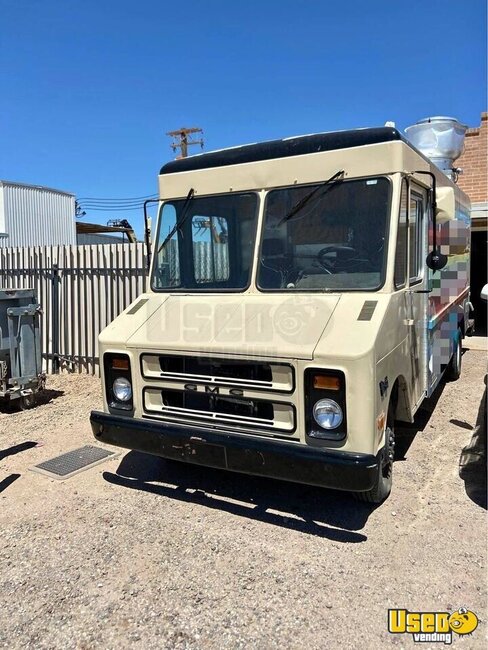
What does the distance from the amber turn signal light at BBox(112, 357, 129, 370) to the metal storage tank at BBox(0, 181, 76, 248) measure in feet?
59.4

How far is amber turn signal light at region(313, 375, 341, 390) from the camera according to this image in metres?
3.05

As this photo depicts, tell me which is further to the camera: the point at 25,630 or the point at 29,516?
the point at 29,516

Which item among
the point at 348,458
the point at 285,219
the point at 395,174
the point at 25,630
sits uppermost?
the point at 395,174

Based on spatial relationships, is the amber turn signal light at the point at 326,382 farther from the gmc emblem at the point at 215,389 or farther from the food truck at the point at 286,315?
the gmc emblem at the point at 215,389

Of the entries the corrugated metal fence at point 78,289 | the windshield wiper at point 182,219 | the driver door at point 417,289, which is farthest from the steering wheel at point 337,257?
the corrugated metal fence at point 78,289

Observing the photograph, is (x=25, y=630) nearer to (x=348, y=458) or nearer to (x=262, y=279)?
(x=348, y=458)

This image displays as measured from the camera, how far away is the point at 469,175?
11.0 metres

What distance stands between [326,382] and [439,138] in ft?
16.6

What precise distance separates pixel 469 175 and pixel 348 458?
990cm

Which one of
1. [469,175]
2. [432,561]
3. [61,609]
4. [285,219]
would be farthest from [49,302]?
[469,175]

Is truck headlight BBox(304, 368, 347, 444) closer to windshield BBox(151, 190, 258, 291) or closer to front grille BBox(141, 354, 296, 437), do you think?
front grille BBox(141, 354, 296, 437)

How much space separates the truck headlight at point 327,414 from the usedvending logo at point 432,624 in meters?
1.02

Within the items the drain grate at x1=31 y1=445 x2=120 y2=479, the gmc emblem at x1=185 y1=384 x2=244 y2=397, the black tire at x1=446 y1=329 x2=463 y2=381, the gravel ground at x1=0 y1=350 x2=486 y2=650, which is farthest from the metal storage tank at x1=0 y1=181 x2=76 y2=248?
the gmc emblem at x1=185 y1=384 x2=244 y2=397

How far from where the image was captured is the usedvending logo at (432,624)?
2512 millimetres
